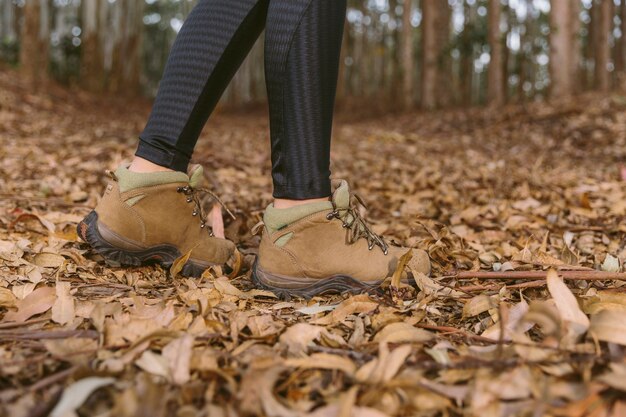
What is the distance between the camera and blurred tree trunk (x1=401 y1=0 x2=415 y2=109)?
992cm

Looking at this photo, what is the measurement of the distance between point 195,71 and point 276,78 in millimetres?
194

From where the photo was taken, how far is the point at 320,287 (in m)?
1.26

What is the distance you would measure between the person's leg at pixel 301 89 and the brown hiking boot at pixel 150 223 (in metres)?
0.26

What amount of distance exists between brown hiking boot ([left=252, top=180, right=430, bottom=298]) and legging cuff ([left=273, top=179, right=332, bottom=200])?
0.09ft

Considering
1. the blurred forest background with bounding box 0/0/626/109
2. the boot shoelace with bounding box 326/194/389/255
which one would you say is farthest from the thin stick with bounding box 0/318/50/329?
the blurred forest background with bounding box 0/0/626/109

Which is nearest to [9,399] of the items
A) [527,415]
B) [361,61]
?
[527,415]

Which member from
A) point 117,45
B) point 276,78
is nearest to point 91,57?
point 117,45

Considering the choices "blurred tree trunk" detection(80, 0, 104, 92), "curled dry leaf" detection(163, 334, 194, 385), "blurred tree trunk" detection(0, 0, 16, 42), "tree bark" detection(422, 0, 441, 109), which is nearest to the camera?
"curled dry leaf" detection(163, 334, 194, 385)

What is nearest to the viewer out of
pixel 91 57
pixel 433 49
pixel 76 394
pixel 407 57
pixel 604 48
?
pixel 76 394

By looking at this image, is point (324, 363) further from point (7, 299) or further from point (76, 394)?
point (7, 299)

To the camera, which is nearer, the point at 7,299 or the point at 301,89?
the point at 7,299

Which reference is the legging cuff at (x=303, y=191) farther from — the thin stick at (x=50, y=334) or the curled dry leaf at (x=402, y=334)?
the thin stick at (x=50, y=334)

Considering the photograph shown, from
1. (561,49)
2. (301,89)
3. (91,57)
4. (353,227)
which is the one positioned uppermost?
(91,57)

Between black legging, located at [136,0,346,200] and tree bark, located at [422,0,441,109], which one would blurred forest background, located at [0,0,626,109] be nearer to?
tree bark, located at [422,0,441,109]
